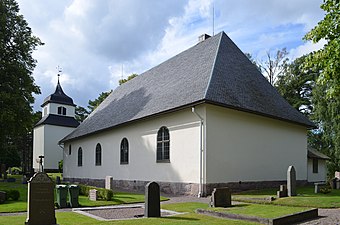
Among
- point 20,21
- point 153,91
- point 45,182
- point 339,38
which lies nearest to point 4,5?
point 20,21

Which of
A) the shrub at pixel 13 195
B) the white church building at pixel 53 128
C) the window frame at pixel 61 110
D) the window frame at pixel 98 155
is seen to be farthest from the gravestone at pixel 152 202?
the window frame at pixel 61 110

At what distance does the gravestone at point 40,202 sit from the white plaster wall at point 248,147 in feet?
32.6

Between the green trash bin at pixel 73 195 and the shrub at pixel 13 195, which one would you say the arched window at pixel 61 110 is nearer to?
the shrub at pixel 13 195

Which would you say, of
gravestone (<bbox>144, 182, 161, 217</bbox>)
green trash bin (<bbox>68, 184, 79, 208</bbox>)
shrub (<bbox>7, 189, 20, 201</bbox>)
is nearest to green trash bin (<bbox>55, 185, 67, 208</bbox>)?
green trash bin (<bbox>68, 184, 79, 208</bbox>)

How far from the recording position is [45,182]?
10.2 m

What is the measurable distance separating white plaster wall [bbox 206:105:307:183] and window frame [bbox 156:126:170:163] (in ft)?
10.7

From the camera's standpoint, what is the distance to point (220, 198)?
13.9 meters

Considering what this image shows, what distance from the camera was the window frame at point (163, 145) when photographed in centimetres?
2120

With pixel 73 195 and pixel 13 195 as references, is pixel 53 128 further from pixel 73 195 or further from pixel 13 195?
pixel 73 195

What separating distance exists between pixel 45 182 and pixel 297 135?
61.8 ft

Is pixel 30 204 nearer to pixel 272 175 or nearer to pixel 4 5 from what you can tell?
pixel 272 175

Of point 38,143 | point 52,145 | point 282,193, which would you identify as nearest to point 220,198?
point 282,193

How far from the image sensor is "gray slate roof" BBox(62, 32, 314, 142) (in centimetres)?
1998

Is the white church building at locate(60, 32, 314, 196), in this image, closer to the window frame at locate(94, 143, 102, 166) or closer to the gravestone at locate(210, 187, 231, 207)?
the window frame at locate(94, 143, 102, 166)
